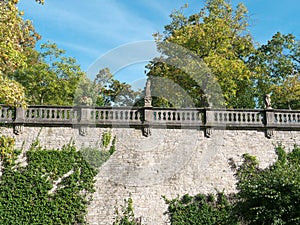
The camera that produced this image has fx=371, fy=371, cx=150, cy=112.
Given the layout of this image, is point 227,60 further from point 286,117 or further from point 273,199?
point 273,199

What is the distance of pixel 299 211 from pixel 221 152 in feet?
15.6

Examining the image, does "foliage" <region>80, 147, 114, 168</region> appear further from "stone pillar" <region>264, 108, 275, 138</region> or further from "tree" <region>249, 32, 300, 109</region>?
"tree" <region>249, 32, 300, 109</region>

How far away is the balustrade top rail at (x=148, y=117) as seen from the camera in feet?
48.7

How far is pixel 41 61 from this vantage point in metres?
26.3

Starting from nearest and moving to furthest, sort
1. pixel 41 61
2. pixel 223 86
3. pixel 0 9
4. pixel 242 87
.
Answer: pixel 0 9 < pixel 223 86 < pixel 242 87 < pixel 41 61

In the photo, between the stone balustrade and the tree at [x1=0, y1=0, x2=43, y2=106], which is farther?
the stone balustrade

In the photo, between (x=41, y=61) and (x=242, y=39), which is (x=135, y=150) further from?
(x=41, y=61)

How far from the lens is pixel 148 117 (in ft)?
50.5

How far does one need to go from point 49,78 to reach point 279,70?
1596 cm

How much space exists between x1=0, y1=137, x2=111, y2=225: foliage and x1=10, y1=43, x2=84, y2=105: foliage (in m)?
10.2

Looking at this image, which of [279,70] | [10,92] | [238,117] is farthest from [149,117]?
[279,70]

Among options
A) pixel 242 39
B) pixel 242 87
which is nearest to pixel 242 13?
pixel 242 39

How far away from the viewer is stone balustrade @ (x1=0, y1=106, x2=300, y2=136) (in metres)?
14.9

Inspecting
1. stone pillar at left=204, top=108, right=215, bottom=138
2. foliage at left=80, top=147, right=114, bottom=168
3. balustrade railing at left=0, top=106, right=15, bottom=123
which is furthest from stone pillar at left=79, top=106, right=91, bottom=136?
stone pillar at left=204, top=108, right=215, bottom=138
